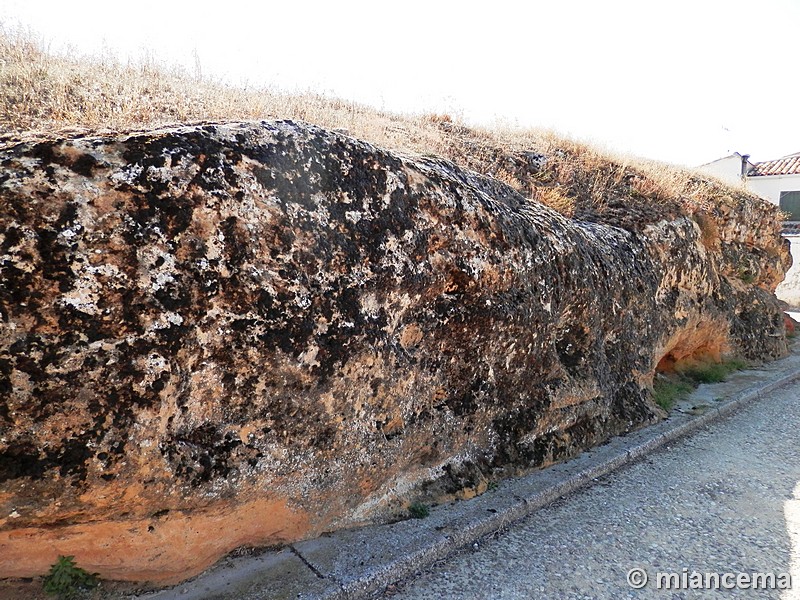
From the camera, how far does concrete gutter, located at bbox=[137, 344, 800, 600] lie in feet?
9.20

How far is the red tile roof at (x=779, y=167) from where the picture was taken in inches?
1001

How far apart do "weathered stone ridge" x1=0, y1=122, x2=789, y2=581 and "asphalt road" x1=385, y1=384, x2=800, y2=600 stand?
53cm

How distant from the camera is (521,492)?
4.00 meters

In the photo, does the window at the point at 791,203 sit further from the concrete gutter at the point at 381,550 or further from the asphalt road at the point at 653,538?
the concrete gutter at the point at 381,550

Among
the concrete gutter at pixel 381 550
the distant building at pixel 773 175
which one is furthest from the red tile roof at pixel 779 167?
the concrete gutter at pixel 381 550

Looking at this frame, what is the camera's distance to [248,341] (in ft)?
9.14

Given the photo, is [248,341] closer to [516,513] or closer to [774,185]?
[516,513]

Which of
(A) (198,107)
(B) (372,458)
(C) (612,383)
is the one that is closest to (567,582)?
(B) (372,458)

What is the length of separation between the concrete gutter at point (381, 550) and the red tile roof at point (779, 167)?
27602 millimetres

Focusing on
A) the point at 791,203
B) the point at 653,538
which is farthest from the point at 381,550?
the point at 791,203

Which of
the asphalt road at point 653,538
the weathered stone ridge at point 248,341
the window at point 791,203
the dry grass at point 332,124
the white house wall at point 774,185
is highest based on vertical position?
the white house wall at point 774,185

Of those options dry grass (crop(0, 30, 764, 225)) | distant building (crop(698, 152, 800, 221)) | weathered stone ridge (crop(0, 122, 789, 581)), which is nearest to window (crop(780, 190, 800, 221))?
distant building (crop(698, 152, 800, 221))

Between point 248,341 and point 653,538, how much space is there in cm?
314

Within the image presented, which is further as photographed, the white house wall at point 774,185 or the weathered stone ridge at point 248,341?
the white house wall at point 774,185
